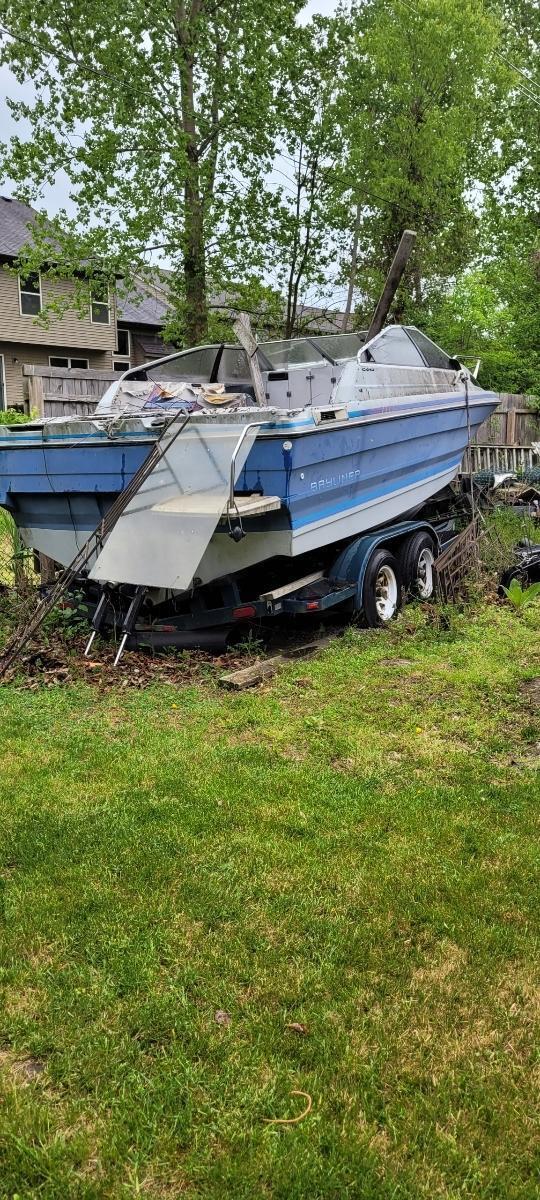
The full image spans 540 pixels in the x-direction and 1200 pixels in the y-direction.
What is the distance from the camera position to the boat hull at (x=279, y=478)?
627 centimetres

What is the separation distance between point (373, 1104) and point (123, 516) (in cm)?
464

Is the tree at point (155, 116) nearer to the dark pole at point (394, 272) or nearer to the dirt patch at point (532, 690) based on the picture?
the dark pole at point (394, 272)

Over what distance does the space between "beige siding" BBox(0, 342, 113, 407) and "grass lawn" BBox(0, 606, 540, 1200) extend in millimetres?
22799

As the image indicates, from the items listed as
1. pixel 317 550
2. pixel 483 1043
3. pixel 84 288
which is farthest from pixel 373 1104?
pixel 84 288

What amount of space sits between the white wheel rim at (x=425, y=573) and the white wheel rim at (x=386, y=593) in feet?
1.73

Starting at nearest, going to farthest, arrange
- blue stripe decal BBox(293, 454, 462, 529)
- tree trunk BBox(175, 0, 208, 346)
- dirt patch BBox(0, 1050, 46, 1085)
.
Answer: dirt patch BBox(0, 1050, 46, 1085)
blue stripe decal BBox(293, 454, 462, 529)
tree trunk BBox(175, 0, 208, 346)

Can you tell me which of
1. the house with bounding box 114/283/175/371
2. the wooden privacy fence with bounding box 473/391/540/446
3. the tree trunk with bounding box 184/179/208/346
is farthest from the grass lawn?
the house with bounding box 114/283/175/371

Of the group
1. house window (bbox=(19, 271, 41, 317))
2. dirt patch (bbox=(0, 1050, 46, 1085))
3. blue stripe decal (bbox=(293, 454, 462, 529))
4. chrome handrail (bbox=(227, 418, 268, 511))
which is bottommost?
dirt patch (bbox=(0, 1050, 46, 1085))

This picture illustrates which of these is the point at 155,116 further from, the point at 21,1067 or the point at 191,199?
the point at 21,1067

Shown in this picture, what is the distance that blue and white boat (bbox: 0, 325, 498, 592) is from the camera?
19.9ft

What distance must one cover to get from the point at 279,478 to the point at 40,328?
21.7 m

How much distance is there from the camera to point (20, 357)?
26625 millimetres

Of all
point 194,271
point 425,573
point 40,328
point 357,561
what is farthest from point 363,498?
point 40,328

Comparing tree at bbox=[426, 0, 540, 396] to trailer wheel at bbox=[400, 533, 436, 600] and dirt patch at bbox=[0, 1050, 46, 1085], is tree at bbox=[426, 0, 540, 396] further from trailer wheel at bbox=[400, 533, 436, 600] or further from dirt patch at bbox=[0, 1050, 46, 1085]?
dirt patch at bbox=[0, 1050, 46, 1085]
